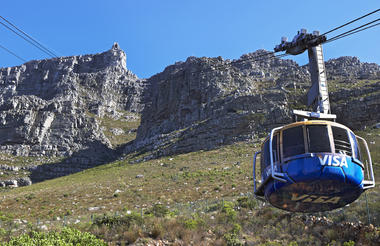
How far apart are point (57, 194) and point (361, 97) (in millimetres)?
55381

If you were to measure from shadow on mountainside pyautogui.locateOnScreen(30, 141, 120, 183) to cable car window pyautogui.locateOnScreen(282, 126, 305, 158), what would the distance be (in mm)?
81358

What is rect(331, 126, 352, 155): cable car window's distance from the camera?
9008mm

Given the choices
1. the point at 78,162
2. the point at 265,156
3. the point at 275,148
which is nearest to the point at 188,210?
the point at 265,156

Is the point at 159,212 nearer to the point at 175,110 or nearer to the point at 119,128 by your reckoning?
the point at 175,110

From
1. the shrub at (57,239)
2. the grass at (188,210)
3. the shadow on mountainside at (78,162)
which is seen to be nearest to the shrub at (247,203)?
the grass at (188,210)

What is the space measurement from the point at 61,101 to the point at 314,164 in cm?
11881

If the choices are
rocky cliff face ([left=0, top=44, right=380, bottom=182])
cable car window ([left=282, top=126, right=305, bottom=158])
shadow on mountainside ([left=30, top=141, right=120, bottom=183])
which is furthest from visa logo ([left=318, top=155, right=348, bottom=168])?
shadow on mountainside ([left=30, top=141, right=120, bottom=183])

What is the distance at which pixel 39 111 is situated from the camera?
4259 inches

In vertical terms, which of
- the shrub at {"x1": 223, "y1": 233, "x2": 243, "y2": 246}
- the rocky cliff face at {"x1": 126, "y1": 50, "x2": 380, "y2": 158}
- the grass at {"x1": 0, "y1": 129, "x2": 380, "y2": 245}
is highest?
the rocky cliff face at {"x1": 126, "y1": 50, "x2": 380, "y2": 158}

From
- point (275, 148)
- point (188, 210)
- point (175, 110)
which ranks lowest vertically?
point (188, 210)

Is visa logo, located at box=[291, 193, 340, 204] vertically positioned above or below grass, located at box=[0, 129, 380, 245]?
above

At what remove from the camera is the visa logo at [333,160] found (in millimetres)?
8641

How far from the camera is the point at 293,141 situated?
9.20 meters

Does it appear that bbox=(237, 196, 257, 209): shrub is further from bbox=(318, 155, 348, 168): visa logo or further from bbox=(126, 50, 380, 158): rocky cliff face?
bbox=(126, 50, 380, 158): rocky cliff face
